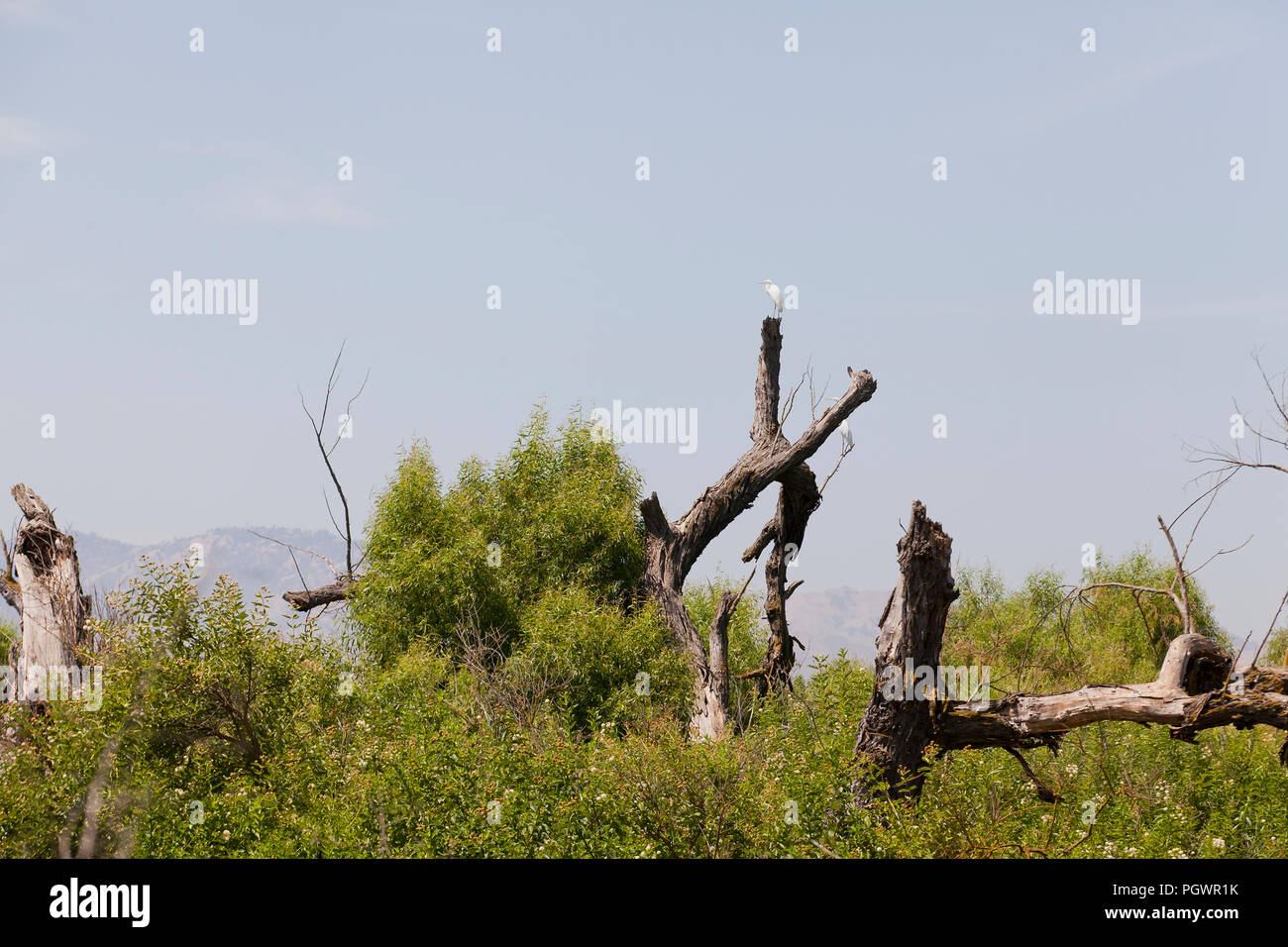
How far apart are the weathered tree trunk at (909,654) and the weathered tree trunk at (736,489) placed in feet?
31.5

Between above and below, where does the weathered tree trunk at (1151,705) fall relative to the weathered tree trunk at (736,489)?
below

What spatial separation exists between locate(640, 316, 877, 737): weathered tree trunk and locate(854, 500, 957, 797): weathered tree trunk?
31.5ft

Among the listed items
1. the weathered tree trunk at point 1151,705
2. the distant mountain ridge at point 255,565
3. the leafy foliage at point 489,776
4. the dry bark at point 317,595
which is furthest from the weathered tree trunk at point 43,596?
the weathered tree trunk at point 1151,705

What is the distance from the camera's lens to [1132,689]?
9.70 m

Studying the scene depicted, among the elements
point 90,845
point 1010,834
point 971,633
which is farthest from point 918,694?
point 971,633

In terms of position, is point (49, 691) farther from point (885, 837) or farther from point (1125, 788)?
point (1125, 788)

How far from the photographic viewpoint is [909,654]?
9531 mm

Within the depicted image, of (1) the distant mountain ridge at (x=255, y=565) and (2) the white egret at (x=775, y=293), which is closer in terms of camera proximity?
(1) the distant mountain ridge at (x=255, y=565)

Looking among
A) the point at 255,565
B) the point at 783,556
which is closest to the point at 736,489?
the point at 783,556

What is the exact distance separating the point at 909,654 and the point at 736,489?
11.0m

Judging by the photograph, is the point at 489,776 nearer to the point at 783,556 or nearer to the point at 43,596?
the point at 43,596

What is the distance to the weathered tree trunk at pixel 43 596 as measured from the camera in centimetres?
1328

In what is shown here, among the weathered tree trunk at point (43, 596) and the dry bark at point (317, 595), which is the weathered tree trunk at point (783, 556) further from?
the weathered tree trunk at point (43, 596)
